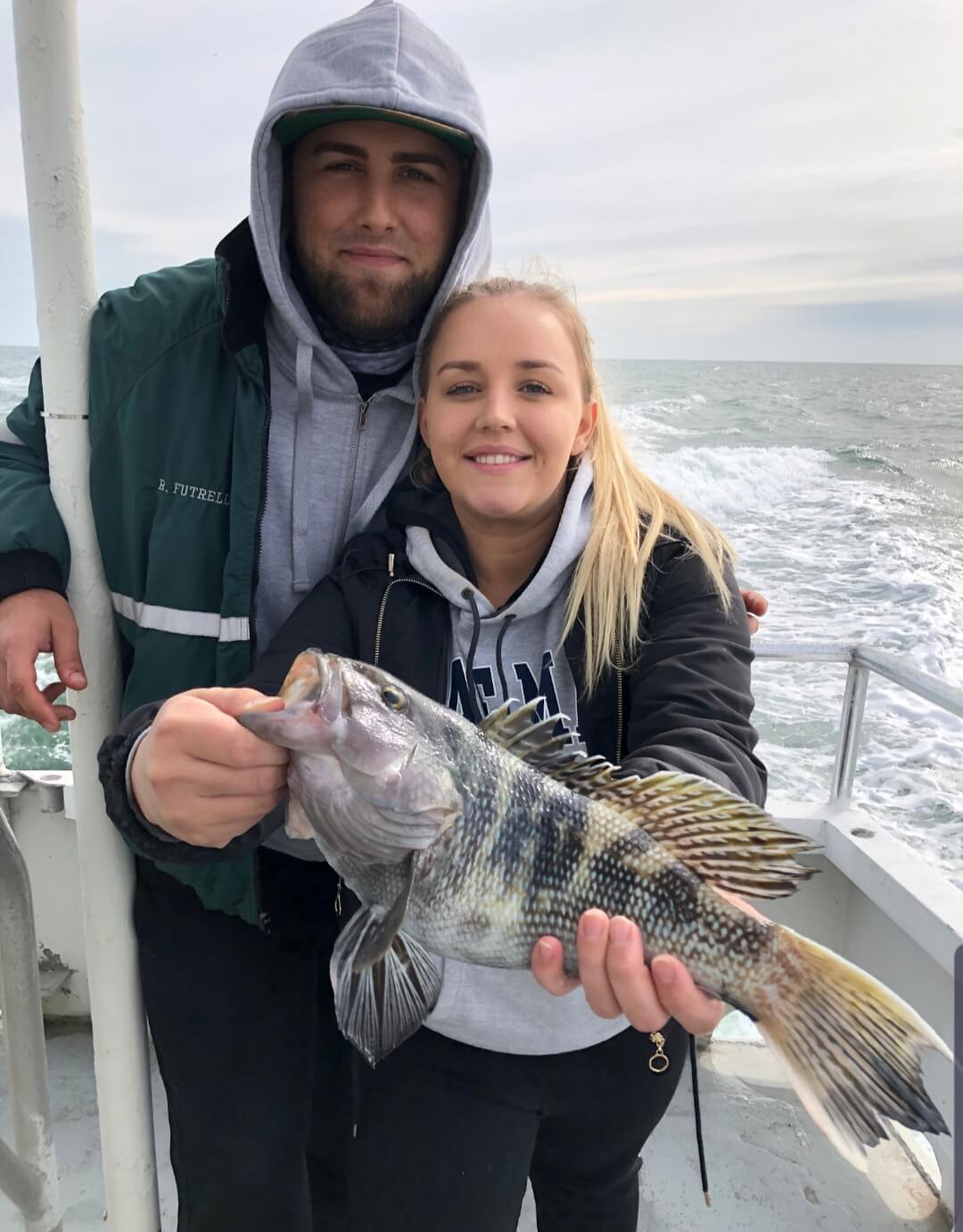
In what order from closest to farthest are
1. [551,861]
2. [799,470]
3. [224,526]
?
1. [551,861]
2. [224,526]
3. [799,470]

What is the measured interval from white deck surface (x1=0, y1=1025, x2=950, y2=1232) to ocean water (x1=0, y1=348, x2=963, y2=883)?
4.63 feet

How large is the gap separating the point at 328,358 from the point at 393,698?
102cm

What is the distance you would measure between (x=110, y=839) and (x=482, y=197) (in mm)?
1770

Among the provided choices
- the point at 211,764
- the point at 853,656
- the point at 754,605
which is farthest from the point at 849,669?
the point at 211,764

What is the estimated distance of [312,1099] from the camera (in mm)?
2258

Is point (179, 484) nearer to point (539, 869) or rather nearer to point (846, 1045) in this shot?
point (539, 869)

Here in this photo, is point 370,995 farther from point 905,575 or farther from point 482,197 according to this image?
point 905,575

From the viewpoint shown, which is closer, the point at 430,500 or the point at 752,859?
the point at 752,859

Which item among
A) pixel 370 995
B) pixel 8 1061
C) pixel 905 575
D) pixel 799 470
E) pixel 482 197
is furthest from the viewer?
pixel 799 470

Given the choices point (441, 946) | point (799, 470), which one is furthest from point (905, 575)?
point (441, 946)

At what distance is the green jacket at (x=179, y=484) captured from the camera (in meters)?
1.83

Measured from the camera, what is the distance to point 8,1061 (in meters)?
1.76

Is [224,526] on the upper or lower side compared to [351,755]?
upper

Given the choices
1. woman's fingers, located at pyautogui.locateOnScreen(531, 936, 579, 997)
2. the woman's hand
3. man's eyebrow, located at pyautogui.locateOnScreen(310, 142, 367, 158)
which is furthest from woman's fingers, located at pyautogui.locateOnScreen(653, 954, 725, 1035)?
man's eyebrow, located at pyautogui.locateOnScreen(310, 142, 367, 158)
